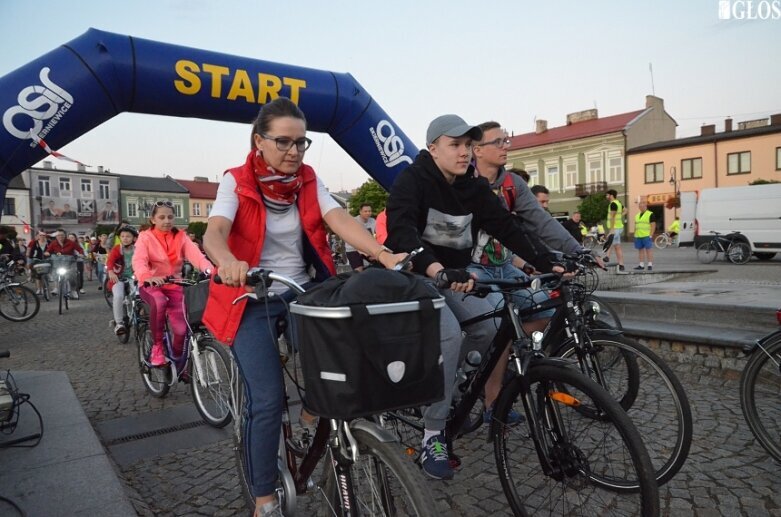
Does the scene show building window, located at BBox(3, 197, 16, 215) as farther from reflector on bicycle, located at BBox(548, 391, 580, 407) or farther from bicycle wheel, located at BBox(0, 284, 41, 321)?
reflector on bicycle, located at BBox(548, 391, 580, 407)

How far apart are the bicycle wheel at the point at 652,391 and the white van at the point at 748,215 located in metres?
16.4

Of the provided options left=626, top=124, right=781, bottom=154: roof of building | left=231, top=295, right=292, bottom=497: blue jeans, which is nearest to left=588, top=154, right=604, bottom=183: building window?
left=626, top=124, right=781, bottom=154: roof of building

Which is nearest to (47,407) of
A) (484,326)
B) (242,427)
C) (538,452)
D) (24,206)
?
(242,427)

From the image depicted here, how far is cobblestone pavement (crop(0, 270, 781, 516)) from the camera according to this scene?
113 inches

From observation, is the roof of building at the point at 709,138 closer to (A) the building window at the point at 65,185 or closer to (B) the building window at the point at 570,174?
(B) the building window at the point at 570,174

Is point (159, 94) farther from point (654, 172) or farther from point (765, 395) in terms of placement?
point (654, 172)

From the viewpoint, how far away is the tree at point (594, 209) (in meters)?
40.2

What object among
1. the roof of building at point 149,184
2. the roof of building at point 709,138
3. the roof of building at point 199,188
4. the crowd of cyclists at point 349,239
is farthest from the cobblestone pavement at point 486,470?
the roof of building at point 199,188

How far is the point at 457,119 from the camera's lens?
10.6 feet

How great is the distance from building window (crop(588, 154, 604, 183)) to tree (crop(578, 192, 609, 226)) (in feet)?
14.7

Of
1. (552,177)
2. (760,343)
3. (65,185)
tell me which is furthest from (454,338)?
(65,185)

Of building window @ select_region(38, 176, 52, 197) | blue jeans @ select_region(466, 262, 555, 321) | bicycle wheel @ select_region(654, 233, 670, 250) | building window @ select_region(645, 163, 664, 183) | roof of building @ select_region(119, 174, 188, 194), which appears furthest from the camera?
roof of building @ select_region(119, 174, 188, 194)

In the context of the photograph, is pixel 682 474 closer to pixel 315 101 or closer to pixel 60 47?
pixel 315 101

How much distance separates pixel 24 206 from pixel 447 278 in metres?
65.5
